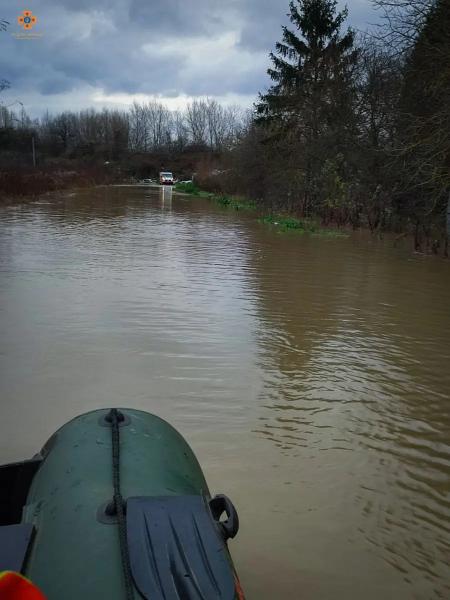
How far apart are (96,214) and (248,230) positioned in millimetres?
7705

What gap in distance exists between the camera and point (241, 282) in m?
10.4

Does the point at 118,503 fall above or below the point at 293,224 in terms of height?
below

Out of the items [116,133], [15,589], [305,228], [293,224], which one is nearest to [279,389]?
[15,589]

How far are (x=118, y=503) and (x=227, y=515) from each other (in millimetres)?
393

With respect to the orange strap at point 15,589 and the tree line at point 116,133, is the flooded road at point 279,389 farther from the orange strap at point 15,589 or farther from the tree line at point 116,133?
the tree line at point 116,133

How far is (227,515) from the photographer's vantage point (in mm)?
1972

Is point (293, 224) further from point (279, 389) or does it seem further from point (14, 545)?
point (14, 545)

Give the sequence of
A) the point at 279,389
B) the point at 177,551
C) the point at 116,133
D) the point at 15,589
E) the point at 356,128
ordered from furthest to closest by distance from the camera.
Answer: the point at 116,133
the point at 356,128
the point at 279,389
the point at 177,551
the point at 15,589

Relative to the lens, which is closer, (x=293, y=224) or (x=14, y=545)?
(x=14, y=545)

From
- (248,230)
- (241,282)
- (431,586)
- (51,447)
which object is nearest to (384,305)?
(241,282)

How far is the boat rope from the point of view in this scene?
5.46 feet

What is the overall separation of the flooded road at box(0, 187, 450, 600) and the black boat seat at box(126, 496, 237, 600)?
117 cm

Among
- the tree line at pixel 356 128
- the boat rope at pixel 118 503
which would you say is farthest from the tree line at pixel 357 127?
the boat rope at pixel 118 503

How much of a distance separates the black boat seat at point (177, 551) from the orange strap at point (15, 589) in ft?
1.14
